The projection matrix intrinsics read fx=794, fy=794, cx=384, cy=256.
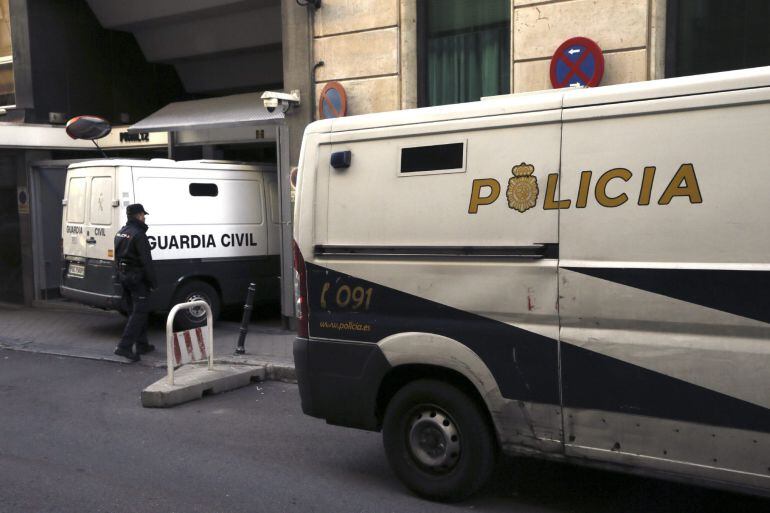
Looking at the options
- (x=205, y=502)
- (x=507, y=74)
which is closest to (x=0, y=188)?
(x=507, y=74)

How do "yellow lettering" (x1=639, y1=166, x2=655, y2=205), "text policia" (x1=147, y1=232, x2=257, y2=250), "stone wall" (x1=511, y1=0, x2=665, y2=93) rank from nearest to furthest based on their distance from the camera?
"yellow lettering" (x1=639, y1=166, x2=655, y2=205) < "stone wall" (x1=511, y1=0, x2=665, y2=93) < "text policia" (x1=147, y1=232, x2=257, y2=250)

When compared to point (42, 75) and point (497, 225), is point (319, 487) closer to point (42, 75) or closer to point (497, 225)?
point (497, 225)

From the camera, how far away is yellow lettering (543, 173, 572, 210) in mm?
4418

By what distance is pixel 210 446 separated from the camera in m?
6.45

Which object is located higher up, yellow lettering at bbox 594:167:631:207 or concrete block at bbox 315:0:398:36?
concrete block at bbox 315:0:398:36

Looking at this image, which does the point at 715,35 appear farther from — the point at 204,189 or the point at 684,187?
the point at 204,189

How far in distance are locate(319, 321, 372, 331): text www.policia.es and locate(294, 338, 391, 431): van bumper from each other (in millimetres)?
97

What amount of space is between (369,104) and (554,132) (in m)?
6.66

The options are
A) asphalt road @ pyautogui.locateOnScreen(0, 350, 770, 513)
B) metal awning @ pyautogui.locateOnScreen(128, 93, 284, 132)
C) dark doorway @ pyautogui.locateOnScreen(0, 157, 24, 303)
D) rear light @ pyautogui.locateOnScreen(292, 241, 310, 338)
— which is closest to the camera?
asphalt road @ pyautogui.locateOnScreen(0, 350, 770, 513)

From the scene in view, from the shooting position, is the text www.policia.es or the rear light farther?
the rear light

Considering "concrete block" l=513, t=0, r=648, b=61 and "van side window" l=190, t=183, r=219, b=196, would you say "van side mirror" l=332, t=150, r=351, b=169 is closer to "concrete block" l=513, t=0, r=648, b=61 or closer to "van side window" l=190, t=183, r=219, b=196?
"concrete block" l=513, t=0, r=648, b=61

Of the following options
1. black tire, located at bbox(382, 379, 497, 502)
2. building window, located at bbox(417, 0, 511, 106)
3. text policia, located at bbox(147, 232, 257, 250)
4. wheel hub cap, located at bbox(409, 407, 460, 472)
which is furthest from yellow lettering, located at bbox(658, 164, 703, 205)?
text policia, located at bbox(147, 232, 257, 250)

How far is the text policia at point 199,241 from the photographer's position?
11.2 m

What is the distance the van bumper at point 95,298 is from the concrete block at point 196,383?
2.53 meters
